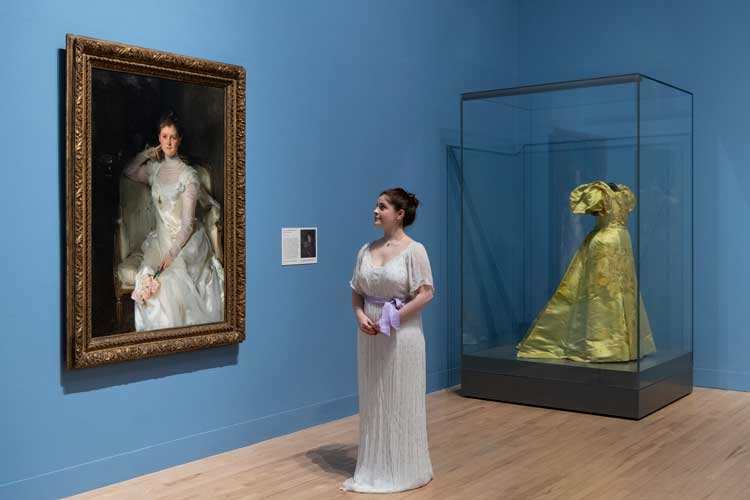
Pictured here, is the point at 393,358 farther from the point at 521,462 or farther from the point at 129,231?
the point at 129,231

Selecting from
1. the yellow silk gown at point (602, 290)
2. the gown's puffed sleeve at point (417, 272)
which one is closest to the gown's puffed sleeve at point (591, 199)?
the yellow silk gown at point (602, 290)

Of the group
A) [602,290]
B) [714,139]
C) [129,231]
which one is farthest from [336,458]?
[714,139]

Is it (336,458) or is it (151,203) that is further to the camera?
(336,458)

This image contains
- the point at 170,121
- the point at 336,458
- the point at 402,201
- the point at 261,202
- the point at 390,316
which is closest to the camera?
the point at 390,316

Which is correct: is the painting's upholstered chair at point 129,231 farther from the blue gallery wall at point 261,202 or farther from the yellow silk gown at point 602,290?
the yellow silk gown at point 602,290

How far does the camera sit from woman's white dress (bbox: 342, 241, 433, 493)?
497 cm

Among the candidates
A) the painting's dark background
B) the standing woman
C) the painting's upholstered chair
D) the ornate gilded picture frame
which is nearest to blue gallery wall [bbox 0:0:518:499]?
the ornate gilded picture frame

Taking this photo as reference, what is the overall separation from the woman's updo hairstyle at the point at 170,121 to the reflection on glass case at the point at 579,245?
116 inches

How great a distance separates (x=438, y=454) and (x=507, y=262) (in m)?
2.17

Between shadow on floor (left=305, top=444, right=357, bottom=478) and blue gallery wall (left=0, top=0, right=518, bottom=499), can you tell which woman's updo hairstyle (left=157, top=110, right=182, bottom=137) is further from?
shadow on floor (left=305, top=444, right=357, bottom=478)

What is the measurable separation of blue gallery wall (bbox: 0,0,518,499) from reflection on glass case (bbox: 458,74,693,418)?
52 cm

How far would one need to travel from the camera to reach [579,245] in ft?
22.7

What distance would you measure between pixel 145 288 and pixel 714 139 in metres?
5.22

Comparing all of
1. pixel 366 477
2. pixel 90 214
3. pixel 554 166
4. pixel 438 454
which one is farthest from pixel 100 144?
pixel 554 166
